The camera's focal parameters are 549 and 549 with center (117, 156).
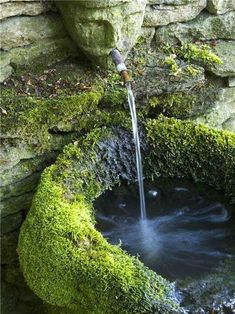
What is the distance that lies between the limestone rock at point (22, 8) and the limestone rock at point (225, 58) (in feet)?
4.46

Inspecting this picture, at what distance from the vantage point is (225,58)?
4262mm

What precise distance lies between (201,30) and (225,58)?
0.30 m

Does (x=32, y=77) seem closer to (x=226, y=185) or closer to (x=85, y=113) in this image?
(x=85, y=113)

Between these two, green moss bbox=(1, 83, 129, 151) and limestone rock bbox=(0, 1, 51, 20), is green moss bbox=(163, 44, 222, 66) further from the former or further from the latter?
limestone rock bbox=(0, 1, 51, 20)

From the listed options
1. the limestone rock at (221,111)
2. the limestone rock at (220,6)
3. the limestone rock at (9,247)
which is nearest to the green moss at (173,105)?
the limestone rock at (221,111)

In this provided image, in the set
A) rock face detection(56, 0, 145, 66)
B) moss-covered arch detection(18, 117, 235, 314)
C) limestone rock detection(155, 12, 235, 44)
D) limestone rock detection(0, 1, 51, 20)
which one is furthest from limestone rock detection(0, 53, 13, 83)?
limestone rock detection(155, 12, 235, 44)

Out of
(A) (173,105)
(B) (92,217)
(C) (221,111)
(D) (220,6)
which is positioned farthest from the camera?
(C) (221,111)

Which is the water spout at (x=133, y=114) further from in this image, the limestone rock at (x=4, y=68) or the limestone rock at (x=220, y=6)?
the limestone rock at (x=220, y=6)

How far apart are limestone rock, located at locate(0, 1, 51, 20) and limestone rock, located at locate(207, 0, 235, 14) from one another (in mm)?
1310

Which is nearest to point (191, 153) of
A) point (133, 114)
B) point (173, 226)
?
point (133, 114)

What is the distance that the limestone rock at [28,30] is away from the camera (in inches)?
142

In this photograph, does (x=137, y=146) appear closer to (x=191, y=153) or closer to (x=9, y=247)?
Answer: (x=191, y=153)

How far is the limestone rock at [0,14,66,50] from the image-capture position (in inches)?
142

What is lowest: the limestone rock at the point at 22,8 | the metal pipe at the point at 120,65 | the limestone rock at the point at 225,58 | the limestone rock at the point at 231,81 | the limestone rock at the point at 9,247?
the limestone rock at the point at 9,247
